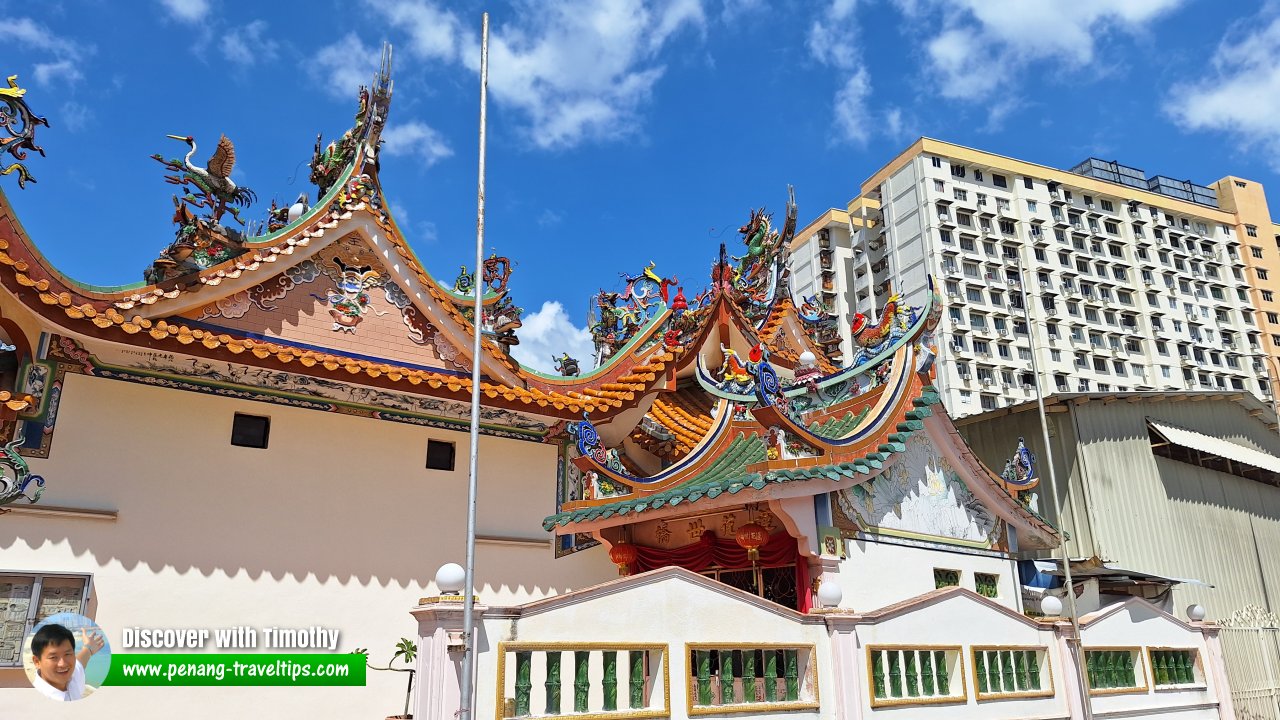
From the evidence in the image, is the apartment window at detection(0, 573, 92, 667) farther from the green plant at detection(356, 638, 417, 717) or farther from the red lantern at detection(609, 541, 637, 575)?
the red lantern at detection(609, 541, 637, 575)

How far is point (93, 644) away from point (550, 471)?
262 inches

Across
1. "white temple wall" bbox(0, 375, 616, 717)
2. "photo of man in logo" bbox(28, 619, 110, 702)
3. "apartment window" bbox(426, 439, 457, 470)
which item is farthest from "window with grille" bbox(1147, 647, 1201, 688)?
"photo of man in logo" bbox(28, 619, 110, 702)

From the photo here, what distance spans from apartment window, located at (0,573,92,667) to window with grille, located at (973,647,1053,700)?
10.4 m

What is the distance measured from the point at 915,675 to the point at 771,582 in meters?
2.35

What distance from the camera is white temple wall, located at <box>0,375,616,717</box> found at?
10906 millimetres

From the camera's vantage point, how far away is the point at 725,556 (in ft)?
42.7

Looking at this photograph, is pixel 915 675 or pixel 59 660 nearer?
pixel 59 660

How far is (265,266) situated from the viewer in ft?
40.6

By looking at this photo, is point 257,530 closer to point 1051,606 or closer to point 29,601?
point 29,601

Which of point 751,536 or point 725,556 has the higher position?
point 751,536

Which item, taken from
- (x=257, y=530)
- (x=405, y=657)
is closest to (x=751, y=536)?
(x=405, y=657)

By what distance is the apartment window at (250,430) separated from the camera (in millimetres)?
12320

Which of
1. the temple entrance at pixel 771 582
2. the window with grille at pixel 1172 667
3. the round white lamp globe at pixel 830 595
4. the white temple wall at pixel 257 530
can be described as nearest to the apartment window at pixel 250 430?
the white temple wall at pixel 257 530
